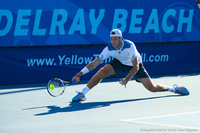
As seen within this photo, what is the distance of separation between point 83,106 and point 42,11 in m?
5.27

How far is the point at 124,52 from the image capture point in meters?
8.96

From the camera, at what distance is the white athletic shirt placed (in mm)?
8797

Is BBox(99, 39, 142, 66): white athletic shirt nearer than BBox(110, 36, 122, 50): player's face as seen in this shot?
No

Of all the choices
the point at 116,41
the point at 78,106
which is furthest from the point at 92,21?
the point at 78,106

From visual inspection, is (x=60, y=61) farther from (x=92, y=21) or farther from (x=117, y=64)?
(x=117, y=64)

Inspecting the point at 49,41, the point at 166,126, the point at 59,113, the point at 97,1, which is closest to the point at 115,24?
the point at 97,1

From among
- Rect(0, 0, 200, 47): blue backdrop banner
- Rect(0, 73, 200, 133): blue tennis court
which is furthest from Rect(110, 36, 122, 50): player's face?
Rect(0, 0, 200, 47): blue backdrop banner

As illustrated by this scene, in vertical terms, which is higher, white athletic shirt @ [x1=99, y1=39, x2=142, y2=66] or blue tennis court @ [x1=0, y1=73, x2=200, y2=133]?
white athletic shirt @ [x1=99, y1=39, x2=142, y2=66]

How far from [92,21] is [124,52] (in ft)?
16.3

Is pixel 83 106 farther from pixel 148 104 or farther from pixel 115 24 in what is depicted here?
pixel 115 24

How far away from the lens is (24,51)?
12883 mm

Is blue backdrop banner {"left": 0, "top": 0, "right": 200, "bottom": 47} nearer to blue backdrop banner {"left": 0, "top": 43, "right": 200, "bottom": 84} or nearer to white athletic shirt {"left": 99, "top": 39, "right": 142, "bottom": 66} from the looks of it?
blue backdrop banner {"left": 0, "top": 43, "right": 200, "bottom": 84}

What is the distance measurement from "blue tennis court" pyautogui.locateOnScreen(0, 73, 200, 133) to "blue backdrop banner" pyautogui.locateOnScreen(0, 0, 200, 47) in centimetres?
205

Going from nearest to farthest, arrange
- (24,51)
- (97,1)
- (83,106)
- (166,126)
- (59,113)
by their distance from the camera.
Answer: (166,126) < (59,113) < (83,106) < (24,51) < (97,1)
